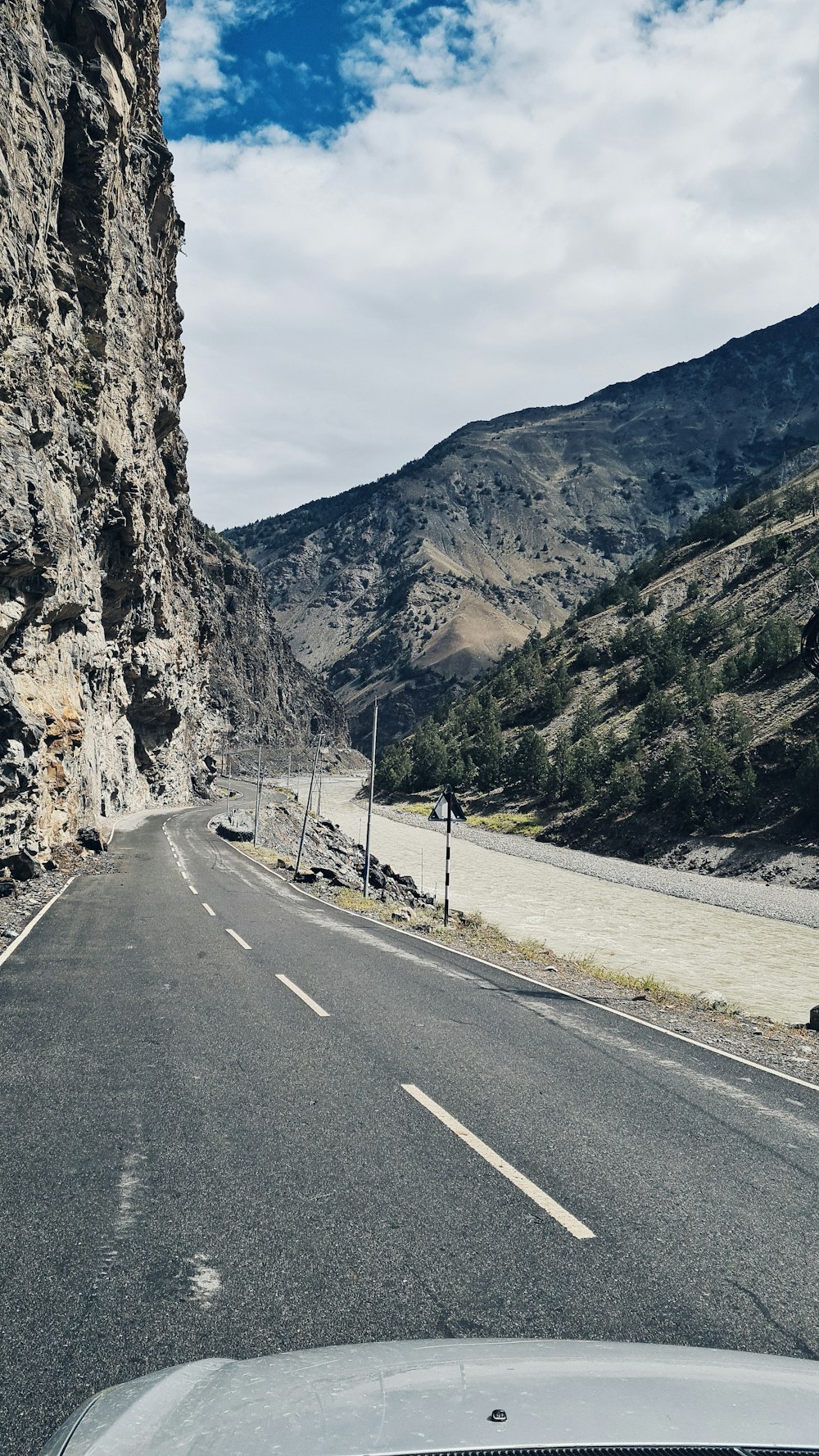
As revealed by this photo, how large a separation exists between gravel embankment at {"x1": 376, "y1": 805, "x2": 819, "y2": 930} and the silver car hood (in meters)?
35.5

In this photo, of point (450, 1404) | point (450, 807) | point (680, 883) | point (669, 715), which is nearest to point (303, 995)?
point (450, 1404)

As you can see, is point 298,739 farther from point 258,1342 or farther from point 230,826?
point 258,1342

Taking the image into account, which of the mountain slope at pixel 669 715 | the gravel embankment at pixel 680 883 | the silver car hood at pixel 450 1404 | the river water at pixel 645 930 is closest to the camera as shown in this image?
the silver car hood at pixel 450 1404

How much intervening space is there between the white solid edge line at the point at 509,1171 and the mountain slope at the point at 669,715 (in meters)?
30.9

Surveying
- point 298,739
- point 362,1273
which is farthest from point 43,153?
point 298,739

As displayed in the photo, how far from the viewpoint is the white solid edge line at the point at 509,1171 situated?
4.64 meters

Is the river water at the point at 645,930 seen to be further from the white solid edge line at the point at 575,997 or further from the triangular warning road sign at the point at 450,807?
the triangular warning road sign at the point at 450,807

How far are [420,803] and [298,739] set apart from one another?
6507cm

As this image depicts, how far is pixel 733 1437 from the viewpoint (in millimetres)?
2160

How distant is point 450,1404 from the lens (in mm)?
2326

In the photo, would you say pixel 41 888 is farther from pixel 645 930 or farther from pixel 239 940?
pixel 645 930

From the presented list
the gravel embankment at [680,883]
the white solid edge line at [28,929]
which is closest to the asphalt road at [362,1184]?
the white solid edge line at [28,929]

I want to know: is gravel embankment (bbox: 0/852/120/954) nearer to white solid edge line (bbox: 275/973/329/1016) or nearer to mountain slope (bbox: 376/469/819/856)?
white solid edge line (bbox: 275/973/329/1016)

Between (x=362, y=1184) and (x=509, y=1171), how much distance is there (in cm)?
103
